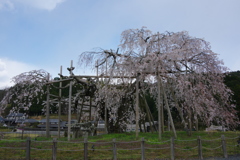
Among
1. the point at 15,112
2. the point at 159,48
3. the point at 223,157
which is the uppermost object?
the point at 159,48

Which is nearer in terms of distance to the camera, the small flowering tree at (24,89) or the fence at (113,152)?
the fence at (113,152)

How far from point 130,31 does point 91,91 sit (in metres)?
5.33

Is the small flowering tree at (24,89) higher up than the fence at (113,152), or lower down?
higher up

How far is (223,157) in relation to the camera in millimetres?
9195

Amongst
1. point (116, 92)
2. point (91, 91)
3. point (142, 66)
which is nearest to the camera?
point (142, 66)

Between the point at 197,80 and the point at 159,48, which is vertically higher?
the point at 159,48

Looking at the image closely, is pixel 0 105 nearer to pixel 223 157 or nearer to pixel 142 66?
pixel 142 66

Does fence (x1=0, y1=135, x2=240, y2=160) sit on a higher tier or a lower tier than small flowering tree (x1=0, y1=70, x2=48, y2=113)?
lower

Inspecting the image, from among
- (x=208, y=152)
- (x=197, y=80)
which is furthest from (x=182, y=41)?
(x=208, y=152)

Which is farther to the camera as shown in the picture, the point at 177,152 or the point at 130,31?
the point at 130,31

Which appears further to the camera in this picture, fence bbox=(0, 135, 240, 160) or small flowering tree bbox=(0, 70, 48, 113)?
small flowering tree bbox=(0, 70, 48, 113)

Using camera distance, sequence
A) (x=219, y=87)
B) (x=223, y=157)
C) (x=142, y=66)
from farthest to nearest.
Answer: (x=219, y=87) → (x=142, y=66) → (x=223, y=157)

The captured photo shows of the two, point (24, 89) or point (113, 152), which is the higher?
point (24, 89)

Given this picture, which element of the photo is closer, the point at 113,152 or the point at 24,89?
the point at 113,152
